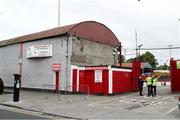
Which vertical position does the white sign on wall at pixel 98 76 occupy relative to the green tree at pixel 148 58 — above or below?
below

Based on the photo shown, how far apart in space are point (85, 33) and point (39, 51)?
16.0ft

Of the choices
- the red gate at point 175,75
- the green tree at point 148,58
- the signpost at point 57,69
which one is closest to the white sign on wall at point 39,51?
the signpost at point 57,69

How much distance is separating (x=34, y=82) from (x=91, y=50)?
261 inches

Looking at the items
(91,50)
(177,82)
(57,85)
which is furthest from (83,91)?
(177,82)

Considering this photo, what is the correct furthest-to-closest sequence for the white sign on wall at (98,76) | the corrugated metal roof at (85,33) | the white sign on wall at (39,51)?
the white sign on wall at (39,51) → the corrugated metal roof at (85,33) → the white sign on wall at (98,76)

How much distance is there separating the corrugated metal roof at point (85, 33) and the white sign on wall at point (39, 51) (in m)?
0.92

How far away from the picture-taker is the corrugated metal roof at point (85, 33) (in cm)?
2653

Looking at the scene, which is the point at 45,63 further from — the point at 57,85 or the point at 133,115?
the point at 133,115

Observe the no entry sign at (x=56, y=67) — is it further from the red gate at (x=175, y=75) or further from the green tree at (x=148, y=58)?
the green tree at (x=148, y=58)

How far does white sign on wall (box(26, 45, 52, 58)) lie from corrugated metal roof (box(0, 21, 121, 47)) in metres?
0.92

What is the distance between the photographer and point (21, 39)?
31.7 m

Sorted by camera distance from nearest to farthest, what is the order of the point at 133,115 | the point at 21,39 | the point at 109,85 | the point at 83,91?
the point at 133,115
the point at 109,85
the point at 83,91
the point at 21,39

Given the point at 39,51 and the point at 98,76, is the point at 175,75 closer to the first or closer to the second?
the point at 98,76

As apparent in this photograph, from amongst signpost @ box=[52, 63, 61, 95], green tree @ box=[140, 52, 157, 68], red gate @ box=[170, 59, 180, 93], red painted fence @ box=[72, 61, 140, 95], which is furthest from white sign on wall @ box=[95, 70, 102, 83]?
A: green tree @ box=[140, 52, 157, 68]
